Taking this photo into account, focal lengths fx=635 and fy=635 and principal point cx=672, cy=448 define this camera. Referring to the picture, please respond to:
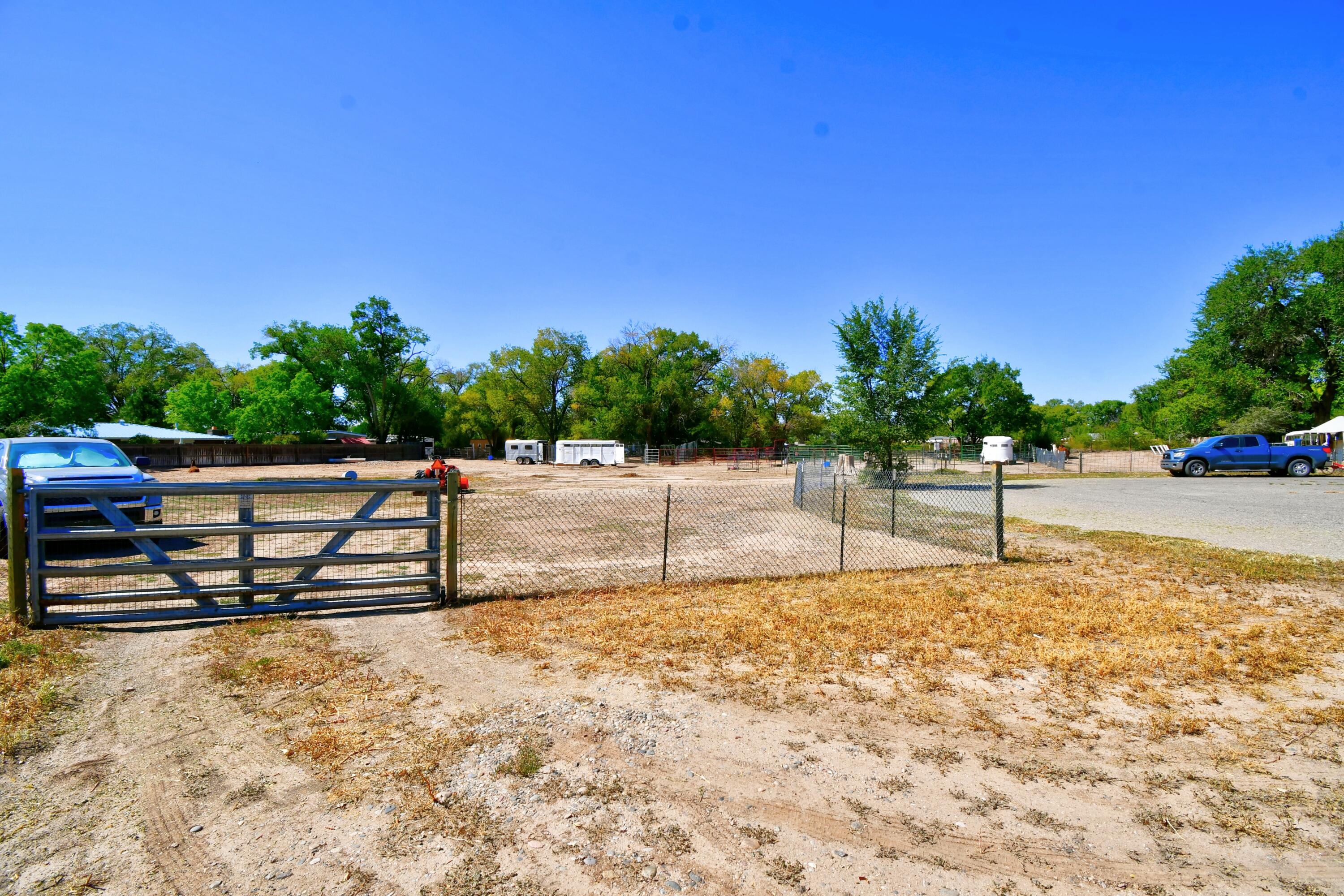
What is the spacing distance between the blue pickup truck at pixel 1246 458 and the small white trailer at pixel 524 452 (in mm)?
46994

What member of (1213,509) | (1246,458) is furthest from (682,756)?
(1246,458)

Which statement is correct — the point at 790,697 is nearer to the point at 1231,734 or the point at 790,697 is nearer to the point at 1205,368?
the point at 1231,734

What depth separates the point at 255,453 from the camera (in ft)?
187

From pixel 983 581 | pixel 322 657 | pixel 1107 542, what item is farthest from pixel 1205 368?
pixel 322 657

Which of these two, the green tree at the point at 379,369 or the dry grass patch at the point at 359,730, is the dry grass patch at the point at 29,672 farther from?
the green tree at the point at 379,369

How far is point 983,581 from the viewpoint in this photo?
7.60 meters

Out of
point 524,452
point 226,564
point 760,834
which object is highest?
point 226,564

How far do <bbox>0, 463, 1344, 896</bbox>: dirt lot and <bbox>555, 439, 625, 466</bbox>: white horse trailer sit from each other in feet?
163

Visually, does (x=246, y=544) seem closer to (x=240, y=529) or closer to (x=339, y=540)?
(x=240, y=529)

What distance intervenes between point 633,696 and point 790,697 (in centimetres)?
102

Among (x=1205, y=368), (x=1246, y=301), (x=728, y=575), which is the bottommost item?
Answer: (x=728, y=575)

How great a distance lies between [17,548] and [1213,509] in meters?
21.1

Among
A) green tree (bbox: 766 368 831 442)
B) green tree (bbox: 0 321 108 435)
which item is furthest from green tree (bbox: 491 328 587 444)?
green tree (bbox: 0 321 108 435)

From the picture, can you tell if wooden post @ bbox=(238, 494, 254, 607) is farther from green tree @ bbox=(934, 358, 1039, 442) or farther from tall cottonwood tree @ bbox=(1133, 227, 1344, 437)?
green tree @ bbox=(934, 358, 1039, 442)
